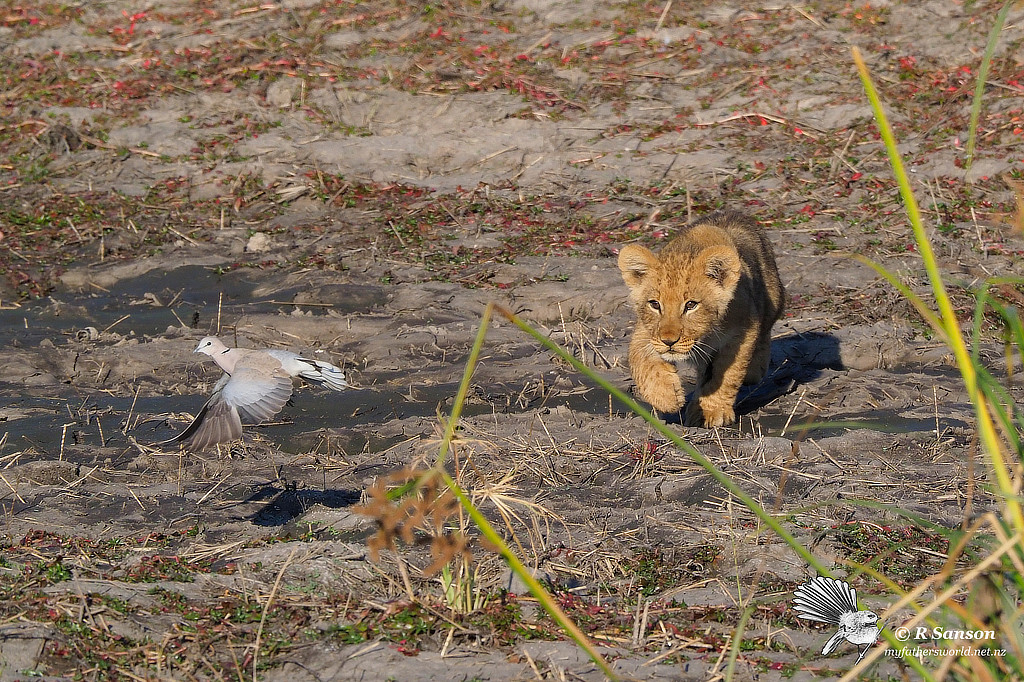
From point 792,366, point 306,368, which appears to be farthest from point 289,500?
point 792,366

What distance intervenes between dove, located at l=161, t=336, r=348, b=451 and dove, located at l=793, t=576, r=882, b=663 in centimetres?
235

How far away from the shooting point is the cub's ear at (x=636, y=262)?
646 centimetres

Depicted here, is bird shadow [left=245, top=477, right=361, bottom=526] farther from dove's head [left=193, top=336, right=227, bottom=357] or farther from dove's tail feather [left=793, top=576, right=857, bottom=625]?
dove's tail feather [left=793, top=576, right=857, bottom=625]

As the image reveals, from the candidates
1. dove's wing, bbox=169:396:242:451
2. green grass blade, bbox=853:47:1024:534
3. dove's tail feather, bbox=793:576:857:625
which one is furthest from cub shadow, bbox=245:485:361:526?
green grass blade, bbox=853:47:1024:534

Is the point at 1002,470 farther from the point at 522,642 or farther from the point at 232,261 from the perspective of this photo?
the point at 232,261

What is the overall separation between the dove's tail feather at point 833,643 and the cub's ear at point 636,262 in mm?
2998

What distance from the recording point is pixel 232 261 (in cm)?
976

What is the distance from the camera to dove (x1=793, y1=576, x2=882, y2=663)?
3785 millimetres

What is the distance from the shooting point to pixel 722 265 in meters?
6.31

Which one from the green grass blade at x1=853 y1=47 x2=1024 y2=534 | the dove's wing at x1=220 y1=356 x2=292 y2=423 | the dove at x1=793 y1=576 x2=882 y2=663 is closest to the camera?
the green grass blade at x1=853 y1=47 x2=1024 y2=534

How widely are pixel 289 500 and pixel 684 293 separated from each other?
8.22 ft

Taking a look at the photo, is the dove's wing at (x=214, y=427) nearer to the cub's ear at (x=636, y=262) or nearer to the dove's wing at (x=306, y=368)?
the dove's wing at (x=306, y=368)

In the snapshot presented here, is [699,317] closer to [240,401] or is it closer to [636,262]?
[636,262]

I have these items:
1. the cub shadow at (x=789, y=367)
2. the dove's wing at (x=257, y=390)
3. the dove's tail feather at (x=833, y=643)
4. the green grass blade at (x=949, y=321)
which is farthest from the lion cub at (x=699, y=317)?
the green grass blade at (x=949, y=321)
